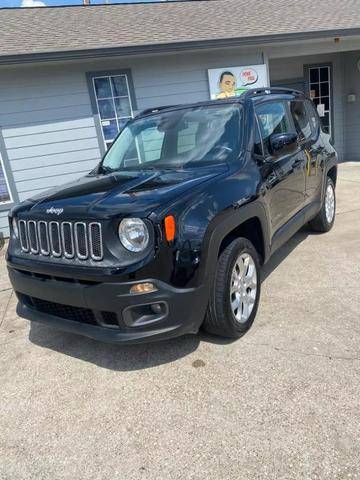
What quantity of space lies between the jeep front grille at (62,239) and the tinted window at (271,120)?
1809 millimetres

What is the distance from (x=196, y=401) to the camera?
8.33ft

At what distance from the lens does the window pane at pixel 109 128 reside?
8.13 metres

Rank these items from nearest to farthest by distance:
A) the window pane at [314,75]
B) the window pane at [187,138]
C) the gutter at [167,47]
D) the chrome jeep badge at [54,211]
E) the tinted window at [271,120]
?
1. the chrome jeep badge at [54,211]
2. the window pane at [187,138]
3. the tinted window at [271,120]
4. the gutter at [167,47]
5. the window pane at [314,75]

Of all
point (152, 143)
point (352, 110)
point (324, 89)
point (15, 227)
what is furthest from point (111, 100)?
point (352, 110)

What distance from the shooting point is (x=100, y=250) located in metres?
2.59

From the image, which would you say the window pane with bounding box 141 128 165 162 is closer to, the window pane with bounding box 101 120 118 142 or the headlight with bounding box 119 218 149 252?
the headlight with bounding box 119 218 149 252

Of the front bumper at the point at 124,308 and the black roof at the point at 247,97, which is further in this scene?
the black roof at the point at 247,97

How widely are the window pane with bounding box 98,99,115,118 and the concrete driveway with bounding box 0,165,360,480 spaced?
5.42 m

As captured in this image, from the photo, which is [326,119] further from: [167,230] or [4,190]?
[167,230]

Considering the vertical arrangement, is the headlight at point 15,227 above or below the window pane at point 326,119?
above

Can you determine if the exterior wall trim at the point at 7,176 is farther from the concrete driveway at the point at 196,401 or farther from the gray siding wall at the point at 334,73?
the gray siding wall at the point at 334,73

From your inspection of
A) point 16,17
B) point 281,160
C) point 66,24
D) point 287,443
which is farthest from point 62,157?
point 287,443

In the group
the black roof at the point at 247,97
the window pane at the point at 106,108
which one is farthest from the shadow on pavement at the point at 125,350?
the window pane at the point at 106,108

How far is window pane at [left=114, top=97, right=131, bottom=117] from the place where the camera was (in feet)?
26.7
